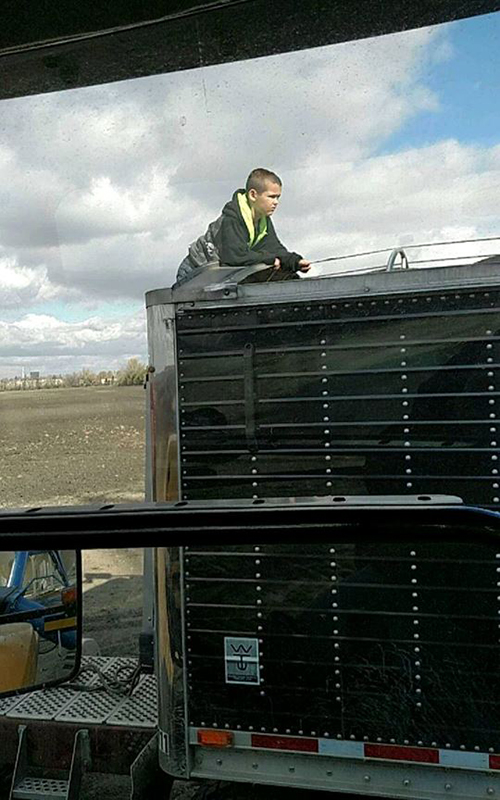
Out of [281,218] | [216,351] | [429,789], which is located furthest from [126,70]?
[429,789]

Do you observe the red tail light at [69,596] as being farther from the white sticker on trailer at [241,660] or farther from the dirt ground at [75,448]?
the white sticker on trailer at [241,660]

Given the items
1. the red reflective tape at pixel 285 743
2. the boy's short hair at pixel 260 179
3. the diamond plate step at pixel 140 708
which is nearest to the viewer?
the boy's short hair at pixel 260 179

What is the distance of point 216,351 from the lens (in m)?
2.66

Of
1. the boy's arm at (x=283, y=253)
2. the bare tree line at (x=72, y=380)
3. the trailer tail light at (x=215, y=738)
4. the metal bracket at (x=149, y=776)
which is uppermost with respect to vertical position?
the boy's arm at (x=283, y=253)

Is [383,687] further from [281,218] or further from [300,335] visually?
[281,218]

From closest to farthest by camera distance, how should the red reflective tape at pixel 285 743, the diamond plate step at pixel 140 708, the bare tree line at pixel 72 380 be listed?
the bare tree line at pixel 72 380
the red reflective tape at pixel 285 743
the diamond plate step at pixel 140 708

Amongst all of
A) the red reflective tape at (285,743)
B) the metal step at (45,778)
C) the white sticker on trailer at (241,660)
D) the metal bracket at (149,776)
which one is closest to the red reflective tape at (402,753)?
the red reflective tape at (285,743)

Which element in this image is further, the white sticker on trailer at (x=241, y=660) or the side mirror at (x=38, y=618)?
the white sticker on trailer at (x=241, y=660)

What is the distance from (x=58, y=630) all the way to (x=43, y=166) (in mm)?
1444

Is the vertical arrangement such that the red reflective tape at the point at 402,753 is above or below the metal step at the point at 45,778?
above

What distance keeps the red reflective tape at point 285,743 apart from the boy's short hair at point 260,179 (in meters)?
1.57

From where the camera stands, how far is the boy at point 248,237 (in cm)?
211

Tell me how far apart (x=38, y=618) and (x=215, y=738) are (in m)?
0.65

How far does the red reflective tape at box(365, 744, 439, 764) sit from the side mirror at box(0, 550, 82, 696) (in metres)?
0.99
